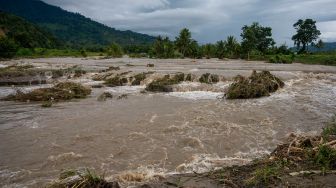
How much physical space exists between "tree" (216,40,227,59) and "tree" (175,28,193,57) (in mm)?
6567

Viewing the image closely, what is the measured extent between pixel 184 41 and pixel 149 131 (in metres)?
69.1

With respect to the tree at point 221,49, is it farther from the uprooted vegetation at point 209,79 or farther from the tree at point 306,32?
the uprooted vegetation at point 209,79

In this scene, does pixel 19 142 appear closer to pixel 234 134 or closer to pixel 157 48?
pixel 234 134

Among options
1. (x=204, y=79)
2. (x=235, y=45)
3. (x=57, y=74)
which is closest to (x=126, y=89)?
(x=204, y=79)

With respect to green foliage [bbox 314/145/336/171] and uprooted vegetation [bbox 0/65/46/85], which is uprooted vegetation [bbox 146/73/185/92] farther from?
green foliage [bbox 314/145/336/171]

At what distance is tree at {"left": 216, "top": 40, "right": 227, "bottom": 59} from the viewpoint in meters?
80.0

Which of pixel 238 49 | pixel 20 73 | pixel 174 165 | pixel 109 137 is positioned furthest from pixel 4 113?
pixel 238 49

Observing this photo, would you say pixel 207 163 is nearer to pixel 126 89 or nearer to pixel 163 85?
pixel 163 85

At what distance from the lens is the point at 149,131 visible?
13.8 metres

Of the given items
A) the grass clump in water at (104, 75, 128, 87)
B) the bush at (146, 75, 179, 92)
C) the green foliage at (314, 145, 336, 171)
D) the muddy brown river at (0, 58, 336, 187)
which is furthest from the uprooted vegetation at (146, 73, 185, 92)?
the green foliage at (314, 145, 336, 171)

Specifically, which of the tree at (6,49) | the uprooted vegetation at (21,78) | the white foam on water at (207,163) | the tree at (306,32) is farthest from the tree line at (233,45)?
the white foam on water at (207,163)

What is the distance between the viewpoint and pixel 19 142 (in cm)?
1253

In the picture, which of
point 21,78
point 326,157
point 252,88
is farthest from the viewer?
point 21,78

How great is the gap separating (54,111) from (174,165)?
1049 cm
